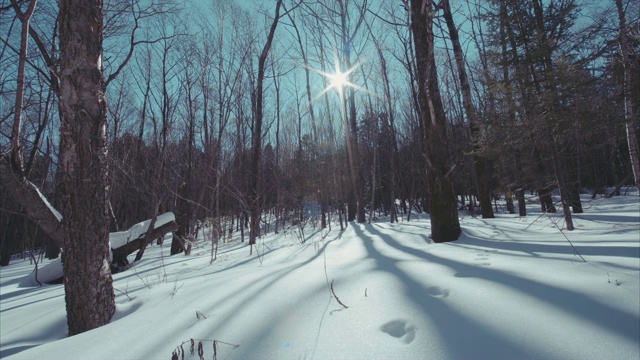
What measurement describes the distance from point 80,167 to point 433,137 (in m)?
3.89

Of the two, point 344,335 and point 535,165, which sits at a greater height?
point 535,165

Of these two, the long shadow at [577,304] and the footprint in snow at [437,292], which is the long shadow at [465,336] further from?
the long shadow at [577,304]

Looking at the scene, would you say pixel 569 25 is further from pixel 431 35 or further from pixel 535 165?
pixel 431 35

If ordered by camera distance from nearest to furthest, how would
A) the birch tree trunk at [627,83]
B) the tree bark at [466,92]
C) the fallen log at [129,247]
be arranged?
the birch tree trunk at [627,83]
the fallen log at [129,247]
the tree bark at [466,92]

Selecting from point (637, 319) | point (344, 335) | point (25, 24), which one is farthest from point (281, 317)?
point (25, 24)

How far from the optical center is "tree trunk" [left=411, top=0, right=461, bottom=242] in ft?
12.5

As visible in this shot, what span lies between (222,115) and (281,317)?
10557 millimetres

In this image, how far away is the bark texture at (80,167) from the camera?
7.05 feet

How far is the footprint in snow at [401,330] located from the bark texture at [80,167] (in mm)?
2173

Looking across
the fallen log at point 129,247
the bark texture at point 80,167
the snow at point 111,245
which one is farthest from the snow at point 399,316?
the fallen log at point 129,247

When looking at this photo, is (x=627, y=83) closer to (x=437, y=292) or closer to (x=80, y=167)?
(x=437, y=292)

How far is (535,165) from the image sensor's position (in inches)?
217

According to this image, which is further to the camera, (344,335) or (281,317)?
(281,317)

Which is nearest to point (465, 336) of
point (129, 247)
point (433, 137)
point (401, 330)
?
point (401, 330)
